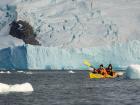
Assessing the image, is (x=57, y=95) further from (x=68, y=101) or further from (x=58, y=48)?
(x=58, y=48)

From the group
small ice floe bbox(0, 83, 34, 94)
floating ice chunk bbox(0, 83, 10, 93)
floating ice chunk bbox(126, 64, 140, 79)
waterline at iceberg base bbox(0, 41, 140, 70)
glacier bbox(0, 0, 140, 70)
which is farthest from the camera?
glacier bbox(0, 0, 140, 70)

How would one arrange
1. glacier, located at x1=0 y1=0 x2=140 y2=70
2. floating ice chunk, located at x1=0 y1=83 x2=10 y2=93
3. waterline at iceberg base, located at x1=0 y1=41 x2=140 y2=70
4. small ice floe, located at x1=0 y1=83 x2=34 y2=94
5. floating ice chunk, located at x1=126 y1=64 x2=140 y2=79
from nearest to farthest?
floating ice chunk, located at x1=0 y1=83 x2=10 y2=93 < small ice floe, located at x1=0 y1=83 x2=34 y2=94 < floating ice chunk, located at x1=126 y1=64 x2=140 y2=79 < waterline at iceberg base, located at x1=0 y1=41 x2=140 y2=70 < glacier, located at x1=0 y1=0 x2=140 y2=70

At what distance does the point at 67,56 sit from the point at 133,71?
1733 cm

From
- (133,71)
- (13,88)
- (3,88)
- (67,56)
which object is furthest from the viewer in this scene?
(67,56)

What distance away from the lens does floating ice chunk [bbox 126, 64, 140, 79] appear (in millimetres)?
46594

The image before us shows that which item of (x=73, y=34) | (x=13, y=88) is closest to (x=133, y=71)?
(x=13, y=88)

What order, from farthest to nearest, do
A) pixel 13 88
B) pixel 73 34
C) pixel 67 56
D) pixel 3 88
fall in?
pixel 73 34
pixel 67 56
pixel 13 88
pixel 3 88

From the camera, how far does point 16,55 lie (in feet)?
212

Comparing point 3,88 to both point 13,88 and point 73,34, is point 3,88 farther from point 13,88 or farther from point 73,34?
point 73,34

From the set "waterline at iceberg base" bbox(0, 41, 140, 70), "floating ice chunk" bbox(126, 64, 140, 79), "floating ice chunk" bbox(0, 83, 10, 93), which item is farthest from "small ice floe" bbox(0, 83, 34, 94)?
"waterline at iceberg base" bbox(0, 41, 140, 70)

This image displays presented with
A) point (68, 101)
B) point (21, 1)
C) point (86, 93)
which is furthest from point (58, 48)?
point (68, 101)

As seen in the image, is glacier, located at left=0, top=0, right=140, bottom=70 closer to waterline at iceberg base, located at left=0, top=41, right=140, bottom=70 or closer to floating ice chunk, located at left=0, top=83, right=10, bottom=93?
waterline at iceberg base, located at left=0, top=41, right=140, bottom=70

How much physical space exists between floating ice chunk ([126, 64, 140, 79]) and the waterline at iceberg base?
15016 mm

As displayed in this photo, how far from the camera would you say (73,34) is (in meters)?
66.7
